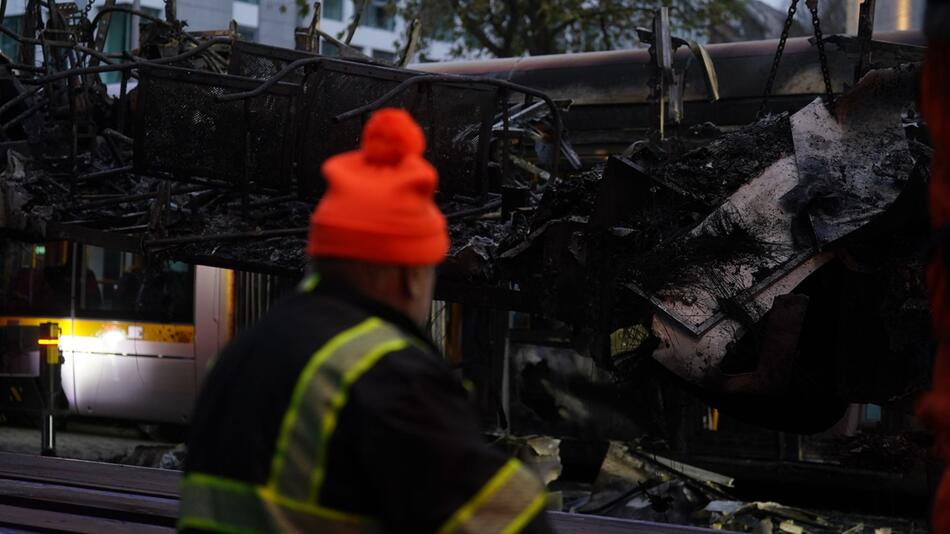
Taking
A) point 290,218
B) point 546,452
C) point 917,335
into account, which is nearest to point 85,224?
point 290,218

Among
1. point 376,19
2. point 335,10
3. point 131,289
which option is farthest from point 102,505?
point 376,19

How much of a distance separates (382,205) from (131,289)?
12.2 meters

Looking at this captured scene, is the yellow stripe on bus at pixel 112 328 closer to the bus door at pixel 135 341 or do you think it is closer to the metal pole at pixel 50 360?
the bus door at pixel 135 341

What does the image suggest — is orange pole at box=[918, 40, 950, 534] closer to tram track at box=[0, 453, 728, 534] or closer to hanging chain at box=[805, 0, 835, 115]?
tram track at box=[0, 453, 728, 534]

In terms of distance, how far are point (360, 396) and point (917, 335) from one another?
465 cm

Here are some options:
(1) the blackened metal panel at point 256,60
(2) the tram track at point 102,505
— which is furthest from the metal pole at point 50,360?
(2) the tram track at point 102,505

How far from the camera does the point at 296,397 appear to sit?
1965 millimetres

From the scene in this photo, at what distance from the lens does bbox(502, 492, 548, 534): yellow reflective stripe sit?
1990 mm

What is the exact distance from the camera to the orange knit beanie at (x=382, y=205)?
1.98 m

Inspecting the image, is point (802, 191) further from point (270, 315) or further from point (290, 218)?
point (270, 315)

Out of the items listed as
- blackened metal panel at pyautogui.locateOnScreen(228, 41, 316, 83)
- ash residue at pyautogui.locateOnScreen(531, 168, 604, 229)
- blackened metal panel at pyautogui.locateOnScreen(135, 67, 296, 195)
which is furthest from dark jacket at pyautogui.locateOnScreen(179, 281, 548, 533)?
blackened metal panel at pyautogui.locateOnScreen(228, 41, 316, 83)

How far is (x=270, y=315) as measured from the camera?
209cm

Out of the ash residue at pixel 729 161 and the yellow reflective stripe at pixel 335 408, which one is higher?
the ash residue at pixel 729 161

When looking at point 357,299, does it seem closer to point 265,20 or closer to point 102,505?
point 102,505
